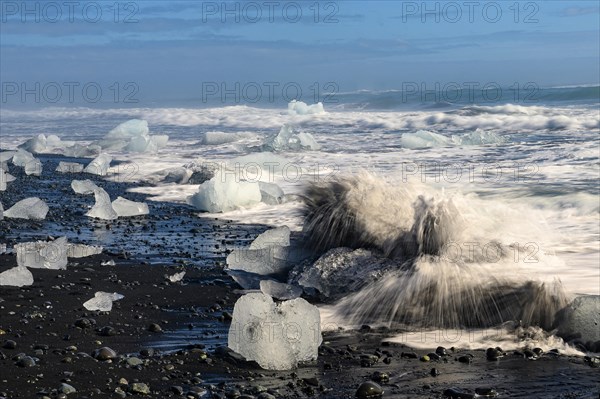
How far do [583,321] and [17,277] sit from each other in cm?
374

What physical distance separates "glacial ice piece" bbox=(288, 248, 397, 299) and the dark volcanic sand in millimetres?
564

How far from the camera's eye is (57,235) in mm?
8383

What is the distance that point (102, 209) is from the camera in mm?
9547

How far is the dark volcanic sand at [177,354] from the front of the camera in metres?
4.01

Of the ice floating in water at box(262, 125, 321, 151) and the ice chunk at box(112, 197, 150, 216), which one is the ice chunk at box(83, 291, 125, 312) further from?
the ice floating in water at box(262, 125, 321, 151)

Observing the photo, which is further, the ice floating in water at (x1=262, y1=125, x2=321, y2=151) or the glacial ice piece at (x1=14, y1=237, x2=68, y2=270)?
the ice floating in water at (x1=262, y1=125, x2=321, y2=151)

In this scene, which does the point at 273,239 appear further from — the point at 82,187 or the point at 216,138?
the point at 216,138

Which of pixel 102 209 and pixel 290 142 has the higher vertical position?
pixel 290 142

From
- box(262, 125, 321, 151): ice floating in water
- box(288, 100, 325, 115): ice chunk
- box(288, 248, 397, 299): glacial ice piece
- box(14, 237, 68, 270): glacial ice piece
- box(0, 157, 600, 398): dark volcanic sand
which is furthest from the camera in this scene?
box(288, 100, 325, 115): ice chunk

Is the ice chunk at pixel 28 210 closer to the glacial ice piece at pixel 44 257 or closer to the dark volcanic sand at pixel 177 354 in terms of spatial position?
the dark volcanic sand at pixel 177 354

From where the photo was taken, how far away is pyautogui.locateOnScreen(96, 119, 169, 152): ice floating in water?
725 inches

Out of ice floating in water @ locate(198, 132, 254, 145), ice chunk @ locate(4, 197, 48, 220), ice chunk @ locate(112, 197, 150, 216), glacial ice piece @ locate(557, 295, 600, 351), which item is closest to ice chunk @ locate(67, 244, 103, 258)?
ice chunk @ locate(4, 197, 48, 220)

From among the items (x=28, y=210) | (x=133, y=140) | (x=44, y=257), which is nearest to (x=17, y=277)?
(x=44, y=257)

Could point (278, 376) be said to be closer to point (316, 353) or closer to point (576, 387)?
point (316, 353)
